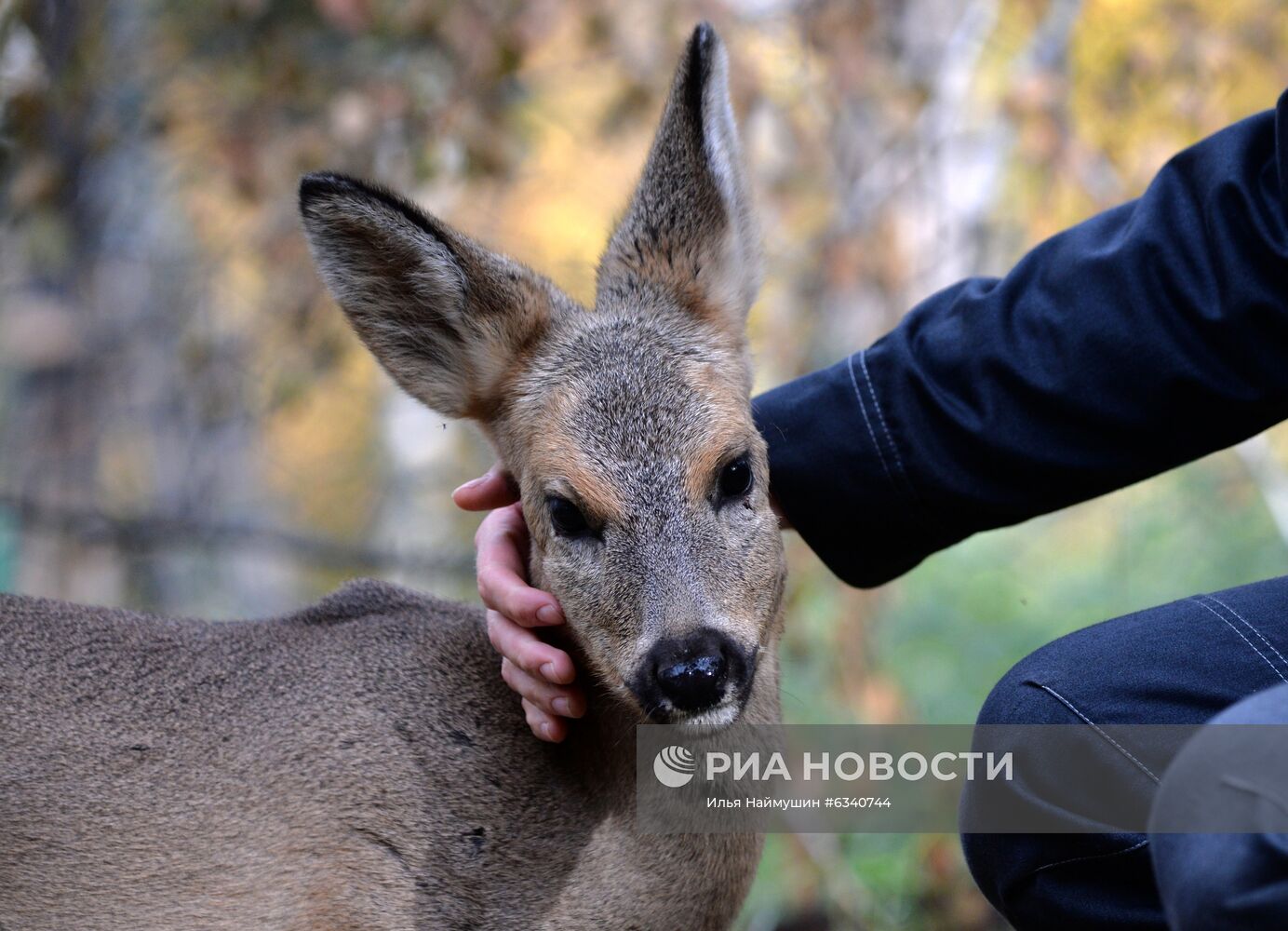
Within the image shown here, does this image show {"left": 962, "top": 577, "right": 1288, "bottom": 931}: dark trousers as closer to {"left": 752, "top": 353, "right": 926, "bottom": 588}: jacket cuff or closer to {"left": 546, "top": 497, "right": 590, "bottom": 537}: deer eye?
{"left": 752, "top": 353, "right": 926, "bottom": 588}: jacket cuff

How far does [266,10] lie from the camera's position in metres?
6.86

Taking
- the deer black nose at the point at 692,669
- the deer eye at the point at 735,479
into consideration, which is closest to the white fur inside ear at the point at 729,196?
the deer eye at the point at 735,479

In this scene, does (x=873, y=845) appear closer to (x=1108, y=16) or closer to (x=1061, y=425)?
(x=1061, y=425)

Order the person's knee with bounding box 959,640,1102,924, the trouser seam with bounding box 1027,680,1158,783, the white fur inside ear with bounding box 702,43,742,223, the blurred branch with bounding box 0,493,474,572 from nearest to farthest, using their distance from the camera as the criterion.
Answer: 1. the trouser seam with bounding box 1027,680,1158,783
2. the person's knee with bounding box 959,640,1102,924
3. the white fur inside ear with bounding box 702,43,742,223
4. the blurred branch with bounding box 0,493,474,572

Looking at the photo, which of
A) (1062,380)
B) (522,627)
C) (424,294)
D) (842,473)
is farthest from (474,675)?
(1062,380)

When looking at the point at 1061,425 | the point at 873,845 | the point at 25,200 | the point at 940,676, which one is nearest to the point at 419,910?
the point at 1061,425

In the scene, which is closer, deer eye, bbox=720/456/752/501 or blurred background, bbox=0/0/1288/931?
deer eye, bbox=720/456/752/501

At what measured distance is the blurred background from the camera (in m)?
5.86

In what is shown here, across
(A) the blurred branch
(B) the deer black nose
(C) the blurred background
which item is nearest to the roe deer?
(B) the deer black nose

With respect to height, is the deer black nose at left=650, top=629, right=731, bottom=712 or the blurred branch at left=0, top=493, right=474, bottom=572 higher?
the blurred branch at left=0, top=493, right=474, bottom=572

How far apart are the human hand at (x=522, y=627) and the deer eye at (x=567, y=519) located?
0.45 feet

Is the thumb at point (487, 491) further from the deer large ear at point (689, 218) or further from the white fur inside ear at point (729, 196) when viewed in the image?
the white fur inside ear at point (729, 196)

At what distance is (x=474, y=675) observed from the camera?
3109 millimetres

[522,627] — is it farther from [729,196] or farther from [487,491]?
[729,196]
